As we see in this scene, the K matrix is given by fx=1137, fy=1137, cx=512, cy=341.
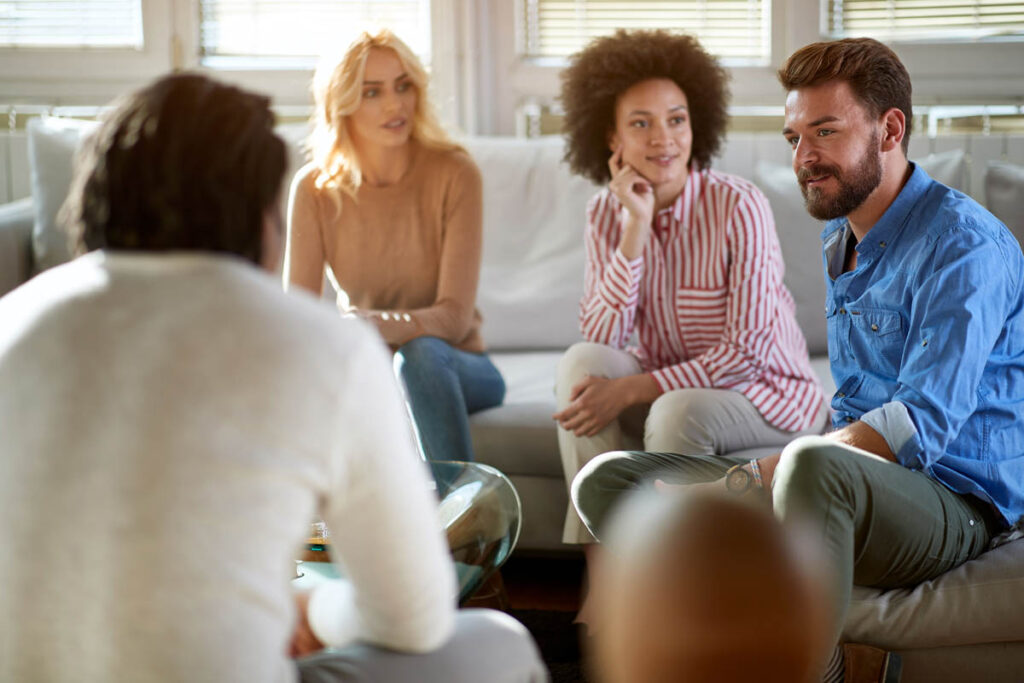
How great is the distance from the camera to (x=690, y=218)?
89.6 inches

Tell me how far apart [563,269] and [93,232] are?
1.99 m

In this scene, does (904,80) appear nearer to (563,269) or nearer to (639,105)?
(639,105)

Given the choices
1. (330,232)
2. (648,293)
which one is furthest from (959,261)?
(330,232)

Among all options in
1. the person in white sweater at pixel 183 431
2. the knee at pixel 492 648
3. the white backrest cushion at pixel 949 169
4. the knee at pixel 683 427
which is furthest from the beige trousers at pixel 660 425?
the person in white sweater at pixel 183 431

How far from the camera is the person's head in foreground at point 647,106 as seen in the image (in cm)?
232

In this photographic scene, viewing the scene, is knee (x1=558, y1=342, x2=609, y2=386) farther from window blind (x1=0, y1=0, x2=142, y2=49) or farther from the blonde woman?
window blind (x1=0, y1=0, x2=142, y2=49)

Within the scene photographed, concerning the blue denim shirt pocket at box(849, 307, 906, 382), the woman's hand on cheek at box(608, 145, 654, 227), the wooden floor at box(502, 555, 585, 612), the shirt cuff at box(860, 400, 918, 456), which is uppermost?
the woman's hand on cheek at box(608, 145, 654, 227)

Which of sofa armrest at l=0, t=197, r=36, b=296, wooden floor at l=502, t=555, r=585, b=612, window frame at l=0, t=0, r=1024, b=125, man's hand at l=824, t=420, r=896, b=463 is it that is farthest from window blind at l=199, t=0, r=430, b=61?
man's hand at l=824, t=420, r=896, b=463

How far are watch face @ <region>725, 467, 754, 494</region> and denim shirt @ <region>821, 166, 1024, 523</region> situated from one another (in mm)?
214

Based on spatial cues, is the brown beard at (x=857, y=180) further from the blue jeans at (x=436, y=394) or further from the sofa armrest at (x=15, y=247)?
the sofa armrest at (x=15, y=247)

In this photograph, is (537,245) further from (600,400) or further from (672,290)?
(600,400)

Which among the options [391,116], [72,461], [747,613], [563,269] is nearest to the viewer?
[747,613]

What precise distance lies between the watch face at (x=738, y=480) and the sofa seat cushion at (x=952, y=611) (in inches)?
9.0

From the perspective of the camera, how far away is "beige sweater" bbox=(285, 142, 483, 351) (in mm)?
2473
